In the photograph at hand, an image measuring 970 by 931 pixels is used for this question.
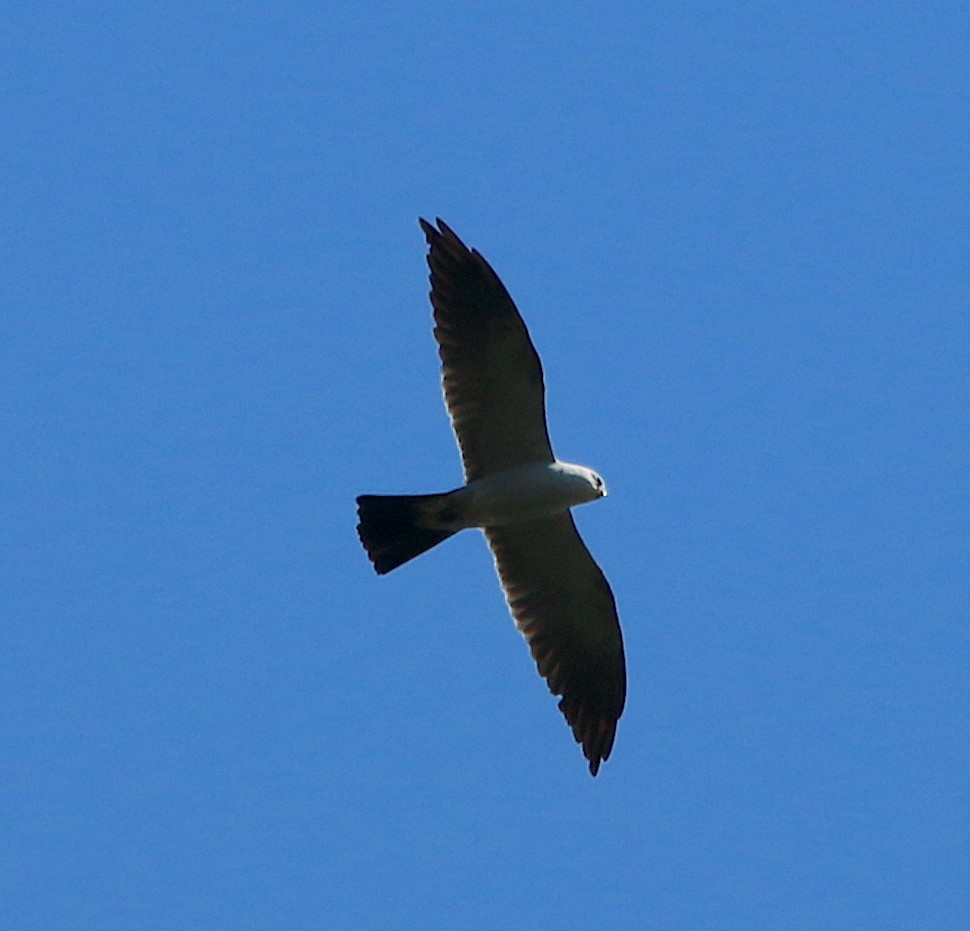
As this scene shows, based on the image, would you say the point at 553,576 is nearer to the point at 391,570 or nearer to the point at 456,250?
the point at 391,570

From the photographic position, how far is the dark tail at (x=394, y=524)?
44.9ft

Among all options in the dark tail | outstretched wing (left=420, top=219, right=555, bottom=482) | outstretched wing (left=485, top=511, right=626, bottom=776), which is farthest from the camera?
outstretched wing (left=485, top=511, right=626, bottom=776)

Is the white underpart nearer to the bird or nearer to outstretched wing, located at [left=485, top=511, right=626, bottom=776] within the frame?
the bird

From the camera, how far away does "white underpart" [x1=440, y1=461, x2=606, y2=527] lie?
44.9 feet

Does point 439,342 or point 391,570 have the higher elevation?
point 439,342

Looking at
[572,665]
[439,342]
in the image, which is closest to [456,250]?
[439,342]

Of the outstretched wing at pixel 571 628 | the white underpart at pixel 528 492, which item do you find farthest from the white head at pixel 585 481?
the outstretched wing at pixel 571 628

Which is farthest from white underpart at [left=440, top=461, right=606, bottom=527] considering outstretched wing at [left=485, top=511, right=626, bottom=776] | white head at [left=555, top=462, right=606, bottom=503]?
outstretched wing at [left=485, top=511, right=626, bottom=776]

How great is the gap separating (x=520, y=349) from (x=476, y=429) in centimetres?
71

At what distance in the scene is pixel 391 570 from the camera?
45.2 feet

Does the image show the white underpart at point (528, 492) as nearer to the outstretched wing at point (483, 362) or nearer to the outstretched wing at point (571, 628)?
the outstretched wing at point (483, 362)

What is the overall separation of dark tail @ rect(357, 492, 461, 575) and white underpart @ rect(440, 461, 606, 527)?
20 cm

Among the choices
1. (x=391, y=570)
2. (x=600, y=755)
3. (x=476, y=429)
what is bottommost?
(x=600, y=755)

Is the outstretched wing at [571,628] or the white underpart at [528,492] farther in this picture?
the outstretched wing at [571,628]
